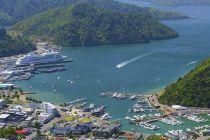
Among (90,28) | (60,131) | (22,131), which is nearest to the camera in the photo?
(22,131)

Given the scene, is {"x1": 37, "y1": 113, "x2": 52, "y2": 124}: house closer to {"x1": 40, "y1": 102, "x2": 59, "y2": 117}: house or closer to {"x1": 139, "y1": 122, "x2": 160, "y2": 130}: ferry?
{"x1": 40, "y1": 102, "x2": 59, "y2": 117}: house

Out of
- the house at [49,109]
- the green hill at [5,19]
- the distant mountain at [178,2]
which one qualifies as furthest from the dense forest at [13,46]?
the distant mountain at [178,2]

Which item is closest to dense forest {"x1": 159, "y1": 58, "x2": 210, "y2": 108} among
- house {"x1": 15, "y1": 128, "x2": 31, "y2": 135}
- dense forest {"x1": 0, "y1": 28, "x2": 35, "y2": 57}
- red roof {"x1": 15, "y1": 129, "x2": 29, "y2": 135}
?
house {"x1": 15, "y1": 128, "x2": 31, "y2": 135}

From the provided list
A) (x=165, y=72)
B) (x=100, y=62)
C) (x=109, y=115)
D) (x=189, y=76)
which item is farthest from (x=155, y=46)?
(x=109, y=115)

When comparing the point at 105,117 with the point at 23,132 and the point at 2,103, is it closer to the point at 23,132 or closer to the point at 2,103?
the point at 23,132

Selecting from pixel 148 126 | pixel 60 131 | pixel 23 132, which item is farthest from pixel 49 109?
pixel 148 126

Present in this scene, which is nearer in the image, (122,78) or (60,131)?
(60,131)

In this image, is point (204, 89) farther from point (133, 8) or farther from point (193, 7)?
Answer: point (193, 7)
